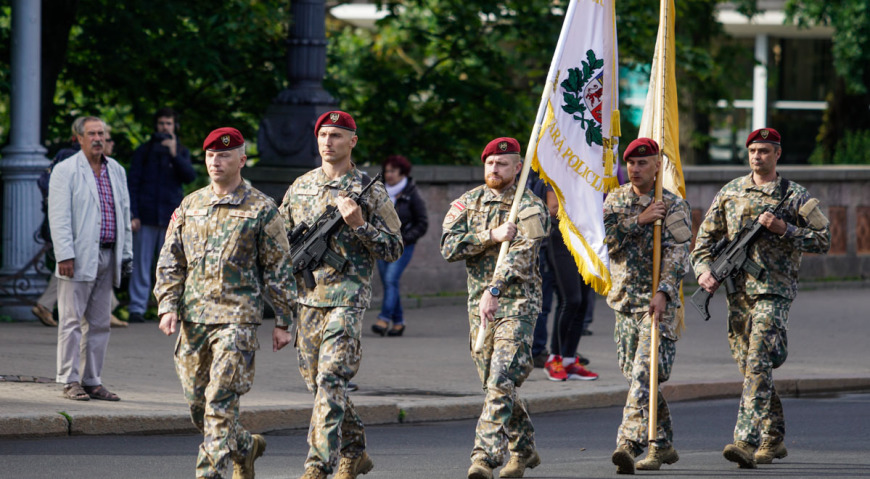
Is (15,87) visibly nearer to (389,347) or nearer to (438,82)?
(389,347)

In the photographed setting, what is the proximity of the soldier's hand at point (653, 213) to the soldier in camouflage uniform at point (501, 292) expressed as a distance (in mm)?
657

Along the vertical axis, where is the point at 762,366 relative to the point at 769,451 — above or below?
above

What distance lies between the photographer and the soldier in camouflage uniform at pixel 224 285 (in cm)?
657

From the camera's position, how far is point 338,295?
699cm

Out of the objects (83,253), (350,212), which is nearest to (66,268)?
(83,253)

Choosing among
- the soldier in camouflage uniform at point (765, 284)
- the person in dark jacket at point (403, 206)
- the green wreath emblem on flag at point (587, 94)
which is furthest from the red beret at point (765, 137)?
the person in dark jacket at point (403, 206)

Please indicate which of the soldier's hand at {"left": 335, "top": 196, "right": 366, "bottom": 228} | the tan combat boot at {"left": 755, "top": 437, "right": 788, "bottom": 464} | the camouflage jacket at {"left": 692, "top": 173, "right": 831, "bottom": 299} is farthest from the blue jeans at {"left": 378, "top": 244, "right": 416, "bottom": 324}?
the soldier's hand at {"left": 335, "top": 196, "right": 366, "bottom": 228}

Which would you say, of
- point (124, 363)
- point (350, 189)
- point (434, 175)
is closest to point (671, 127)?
point (350, 189)

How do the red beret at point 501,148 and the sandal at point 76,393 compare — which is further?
the sandal at point 76,393

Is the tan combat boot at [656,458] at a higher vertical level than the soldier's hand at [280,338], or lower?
lower

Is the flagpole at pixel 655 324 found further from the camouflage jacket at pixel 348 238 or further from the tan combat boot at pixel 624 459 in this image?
the camouflage jacket at pixel 348 238

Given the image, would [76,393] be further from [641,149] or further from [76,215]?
[641,149]

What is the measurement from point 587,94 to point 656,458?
2.14 m

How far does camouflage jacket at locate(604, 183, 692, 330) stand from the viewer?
25.6 feet
